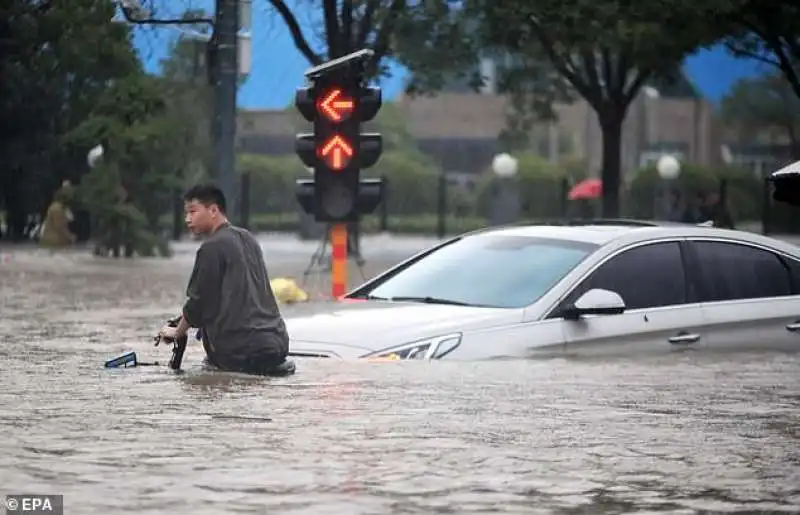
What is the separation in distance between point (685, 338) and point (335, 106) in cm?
578

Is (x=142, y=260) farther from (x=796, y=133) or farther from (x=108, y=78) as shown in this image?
(x=796, y=133)

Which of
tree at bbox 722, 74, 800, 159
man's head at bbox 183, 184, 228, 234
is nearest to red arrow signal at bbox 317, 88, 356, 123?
man's head at bbox 183, 184, 228, 234

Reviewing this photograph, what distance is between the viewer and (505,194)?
54906 mm

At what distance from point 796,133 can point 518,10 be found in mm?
32424

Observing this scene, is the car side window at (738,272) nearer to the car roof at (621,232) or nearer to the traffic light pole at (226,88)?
the car roof at (621,232)

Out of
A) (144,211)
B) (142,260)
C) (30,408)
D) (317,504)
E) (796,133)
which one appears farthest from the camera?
(796,133)

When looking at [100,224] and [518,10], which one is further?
[100,224]

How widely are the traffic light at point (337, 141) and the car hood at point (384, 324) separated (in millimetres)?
5165

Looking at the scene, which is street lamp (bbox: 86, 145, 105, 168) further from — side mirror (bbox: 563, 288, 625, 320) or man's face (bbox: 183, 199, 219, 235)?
man's face (bbox: 183, 199, 219, 235)

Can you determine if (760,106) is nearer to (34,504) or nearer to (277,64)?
(277,64)

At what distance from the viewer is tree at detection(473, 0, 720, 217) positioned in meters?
27.9

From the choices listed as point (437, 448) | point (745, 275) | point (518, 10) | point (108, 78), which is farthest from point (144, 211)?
point (437, 448)

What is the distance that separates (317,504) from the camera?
7301mm

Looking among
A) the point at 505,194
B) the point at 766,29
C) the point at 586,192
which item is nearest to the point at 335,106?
the point at 766,29
